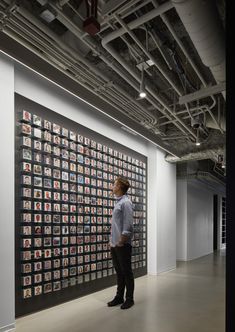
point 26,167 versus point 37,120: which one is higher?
point 37,120

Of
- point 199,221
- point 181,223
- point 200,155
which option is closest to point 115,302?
point 200,155

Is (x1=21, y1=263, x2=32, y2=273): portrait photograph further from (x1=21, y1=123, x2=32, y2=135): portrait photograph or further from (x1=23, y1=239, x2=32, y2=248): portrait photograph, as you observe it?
(x1=21, y1=123, x2=32, y2=135): portrait photograph

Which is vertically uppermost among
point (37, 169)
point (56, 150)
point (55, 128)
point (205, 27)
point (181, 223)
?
point (205, 27)

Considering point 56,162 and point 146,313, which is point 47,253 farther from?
point 146,313

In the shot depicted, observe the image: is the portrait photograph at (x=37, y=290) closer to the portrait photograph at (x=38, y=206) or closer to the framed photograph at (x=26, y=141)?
the portrait photograph at (x=38, y=206)

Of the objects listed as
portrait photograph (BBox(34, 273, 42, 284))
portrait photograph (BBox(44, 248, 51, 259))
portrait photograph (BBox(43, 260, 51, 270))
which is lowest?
portrait photograph (BBox(34, 273, 42, 284))

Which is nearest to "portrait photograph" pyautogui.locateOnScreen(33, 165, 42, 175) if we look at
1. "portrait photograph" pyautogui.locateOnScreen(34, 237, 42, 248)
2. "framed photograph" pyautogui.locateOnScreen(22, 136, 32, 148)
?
"framed photograph" pyautogui.locateOnScreen(22, 136, 32, 148)

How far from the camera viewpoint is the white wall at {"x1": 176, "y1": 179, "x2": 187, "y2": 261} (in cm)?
902

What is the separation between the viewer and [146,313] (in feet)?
11.7

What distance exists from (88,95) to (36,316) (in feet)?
7.83

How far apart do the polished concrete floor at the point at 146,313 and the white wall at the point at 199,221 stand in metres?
4.29

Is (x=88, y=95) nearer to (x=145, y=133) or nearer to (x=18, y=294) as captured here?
(x=145, y=133)

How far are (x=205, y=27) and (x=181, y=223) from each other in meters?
7.42

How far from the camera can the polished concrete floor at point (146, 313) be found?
310 cm
